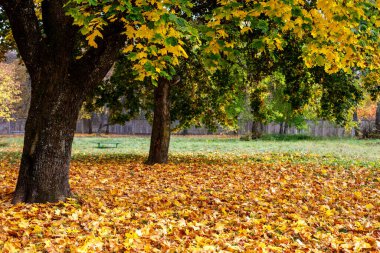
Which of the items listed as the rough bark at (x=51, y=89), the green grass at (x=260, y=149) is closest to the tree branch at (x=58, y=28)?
the rough bark at (x=51, y=89)

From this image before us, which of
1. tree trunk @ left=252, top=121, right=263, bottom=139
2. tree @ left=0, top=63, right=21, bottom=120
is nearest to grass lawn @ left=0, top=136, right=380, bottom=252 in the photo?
tree @ left=0, top=63, right=21, bottom=120

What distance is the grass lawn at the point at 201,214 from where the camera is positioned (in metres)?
5.31

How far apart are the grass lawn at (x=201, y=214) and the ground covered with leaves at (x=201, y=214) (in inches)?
0.6

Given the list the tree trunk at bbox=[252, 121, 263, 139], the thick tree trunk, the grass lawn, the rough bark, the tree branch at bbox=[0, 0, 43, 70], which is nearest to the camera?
the grass lawn

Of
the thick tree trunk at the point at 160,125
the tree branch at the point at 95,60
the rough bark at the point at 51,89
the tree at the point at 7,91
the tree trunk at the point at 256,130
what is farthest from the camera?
the tree trunk at the point at 256,130

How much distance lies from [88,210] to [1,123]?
154 feet

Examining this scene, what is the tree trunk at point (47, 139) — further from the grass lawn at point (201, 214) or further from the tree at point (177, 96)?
the tree at point (177, 96)

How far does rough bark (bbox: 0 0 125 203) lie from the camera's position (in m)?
7.14

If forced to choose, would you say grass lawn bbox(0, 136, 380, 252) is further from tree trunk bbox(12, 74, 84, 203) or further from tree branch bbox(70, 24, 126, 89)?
tree branch bbox(70, 24, 126, 89)

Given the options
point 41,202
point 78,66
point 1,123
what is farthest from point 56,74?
point 1,123

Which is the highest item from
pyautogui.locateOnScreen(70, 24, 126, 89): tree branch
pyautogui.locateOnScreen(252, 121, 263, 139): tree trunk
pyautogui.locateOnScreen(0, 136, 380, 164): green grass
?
pyautogui.locateOnScreen(70, 24, 126, 89): tree branch

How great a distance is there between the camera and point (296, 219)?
22.3 feet

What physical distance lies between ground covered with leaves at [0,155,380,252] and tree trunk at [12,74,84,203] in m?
0.33

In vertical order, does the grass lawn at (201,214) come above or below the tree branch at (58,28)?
below
